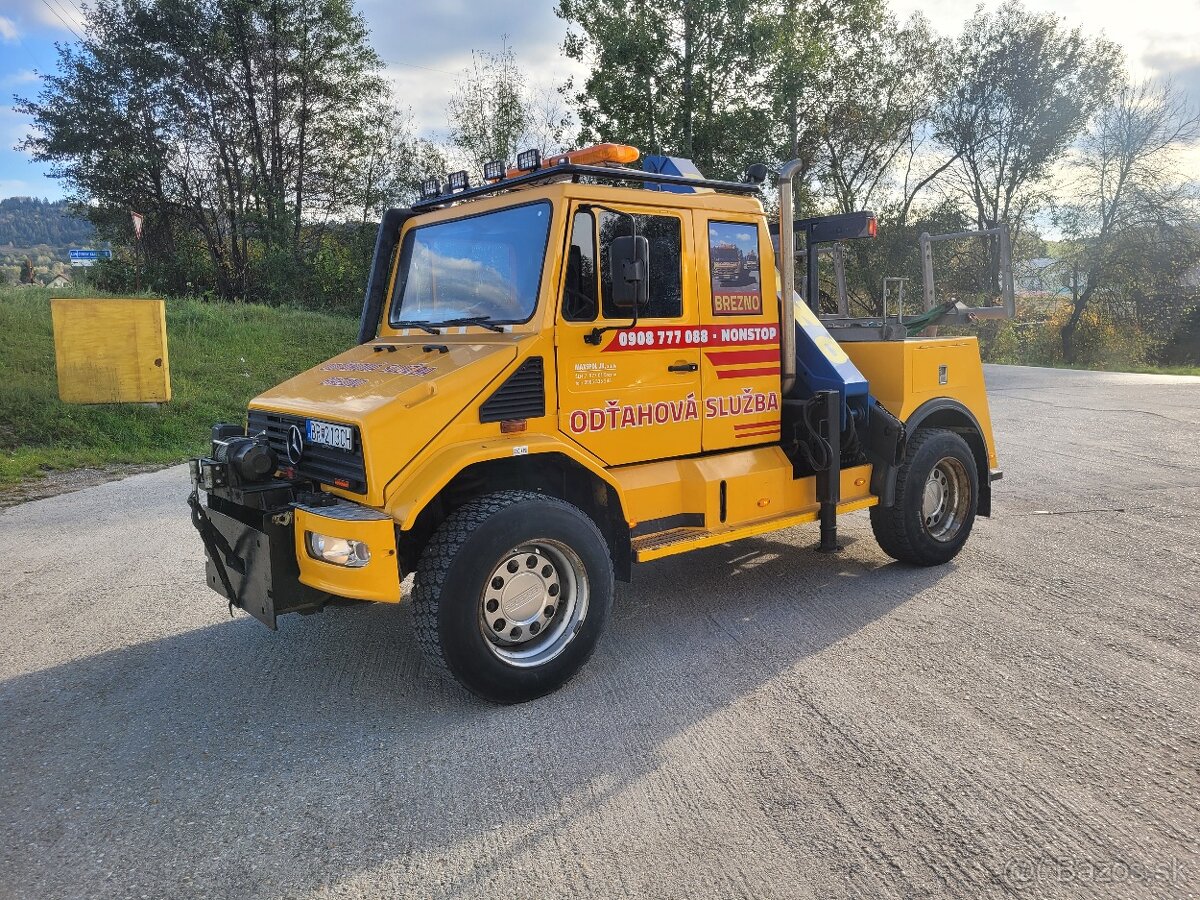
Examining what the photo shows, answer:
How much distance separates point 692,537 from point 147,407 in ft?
34.6

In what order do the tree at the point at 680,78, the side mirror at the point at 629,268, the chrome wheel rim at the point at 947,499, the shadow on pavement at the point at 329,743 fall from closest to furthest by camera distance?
1. the shadow on pavement at the point at 329,743
2. the side mirror at the point at 629,268
3. the chrome wheel rim at the point at 947,499
4. the tree at the point at 680,78

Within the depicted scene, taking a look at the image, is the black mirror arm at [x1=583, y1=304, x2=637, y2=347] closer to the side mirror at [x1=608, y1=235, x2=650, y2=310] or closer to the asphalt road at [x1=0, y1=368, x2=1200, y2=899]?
the side mirror at [x1=608, y1=235, x2=650, y2=310]

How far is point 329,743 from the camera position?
3.73 m

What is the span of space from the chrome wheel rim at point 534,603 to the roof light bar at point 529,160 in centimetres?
201

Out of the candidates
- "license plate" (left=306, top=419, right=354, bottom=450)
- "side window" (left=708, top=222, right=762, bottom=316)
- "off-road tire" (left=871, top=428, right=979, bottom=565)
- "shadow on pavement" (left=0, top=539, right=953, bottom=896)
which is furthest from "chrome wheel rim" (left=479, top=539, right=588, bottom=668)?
"off-road tire" (left=871, top=428, right=979, bottom=565)

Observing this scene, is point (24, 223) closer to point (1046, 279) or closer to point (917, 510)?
point (1046, 279)

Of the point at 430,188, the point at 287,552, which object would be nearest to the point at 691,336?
the point at 430,188

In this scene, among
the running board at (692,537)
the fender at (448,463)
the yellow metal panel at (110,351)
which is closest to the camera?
the fender at (448,463)

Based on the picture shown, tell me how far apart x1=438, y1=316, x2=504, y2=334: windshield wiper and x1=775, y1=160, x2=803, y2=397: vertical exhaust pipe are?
1950 mm

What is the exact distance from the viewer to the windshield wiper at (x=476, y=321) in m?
4.46

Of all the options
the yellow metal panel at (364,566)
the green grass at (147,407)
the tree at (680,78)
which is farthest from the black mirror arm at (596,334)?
the tree at (680,78)

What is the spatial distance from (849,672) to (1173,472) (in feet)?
21.1

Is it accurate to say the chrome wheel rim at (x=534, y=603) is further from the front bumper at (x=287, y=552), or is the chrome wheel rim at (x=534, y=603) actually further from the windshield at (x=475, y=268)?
the windshield at (x=475, y=268)

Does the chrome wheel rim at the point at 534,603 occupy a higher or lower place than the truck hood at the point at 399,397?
lower
